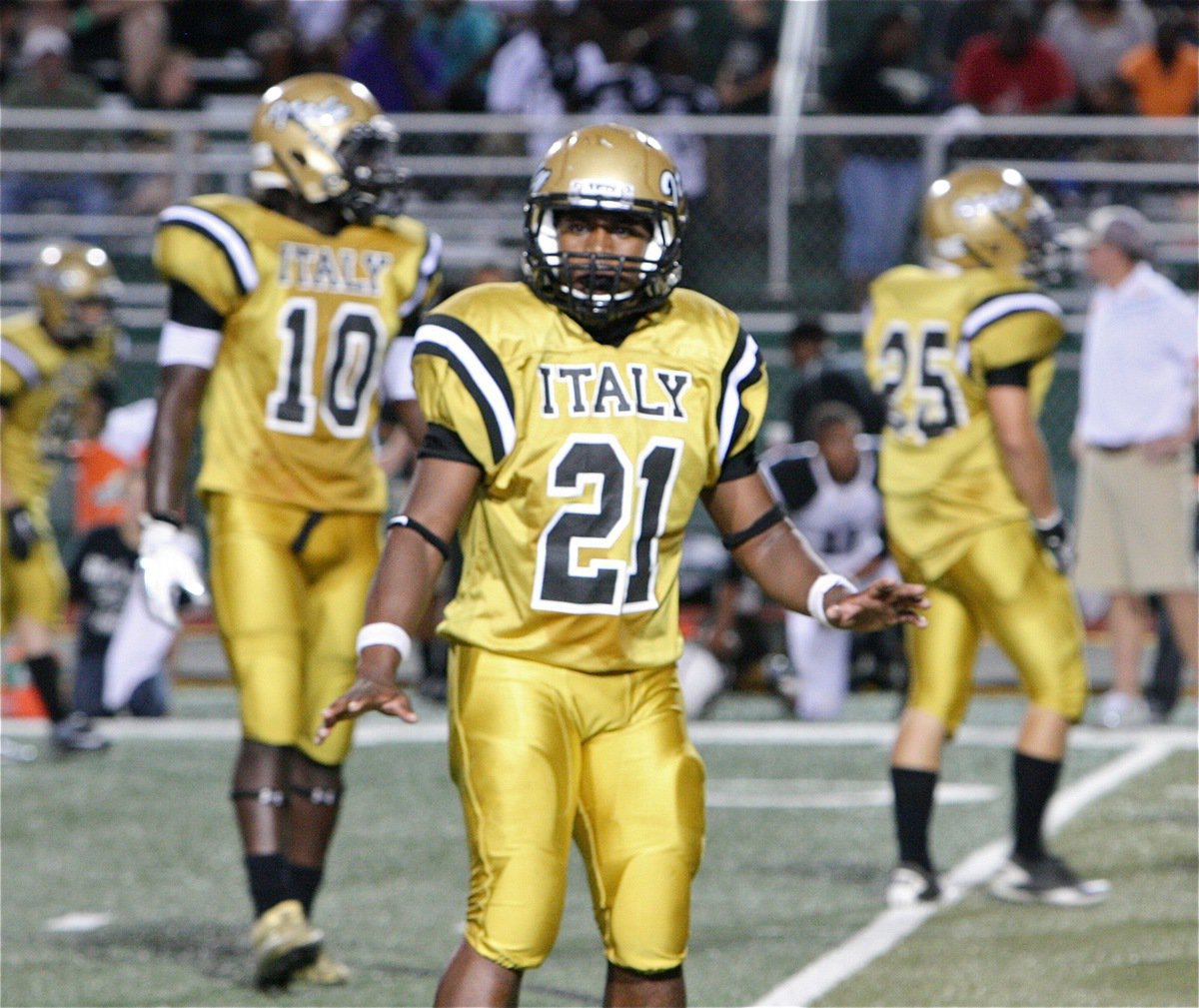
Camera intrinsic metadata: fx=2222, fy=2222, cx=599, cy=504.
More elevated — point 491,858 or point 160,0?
point 160,0

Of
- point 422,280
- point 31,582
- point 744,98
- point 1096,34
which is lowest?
point 31,582

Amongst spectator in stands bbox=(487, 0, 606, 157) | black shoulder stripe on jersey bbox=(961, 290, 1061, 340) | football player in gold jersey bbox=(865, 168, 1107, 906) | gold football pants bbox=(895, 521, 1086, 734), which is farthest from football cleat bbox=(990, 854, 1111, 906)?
spectator in stands bbox=(487, 0, 606, 157)

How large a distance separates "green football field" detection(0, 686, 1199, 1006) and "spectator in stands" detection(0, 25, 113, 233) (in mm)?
4214

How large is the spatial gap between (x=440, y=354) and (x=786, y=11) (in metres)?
10.5

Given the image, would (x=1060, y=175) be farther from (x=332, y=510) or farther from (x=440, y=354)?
(x=440, y=354)

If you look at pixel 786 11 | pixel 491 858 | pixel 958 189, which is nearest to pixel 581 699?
pixel 491 858

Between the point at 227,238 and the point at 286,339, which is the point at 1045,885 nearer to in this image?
the point at 286,339

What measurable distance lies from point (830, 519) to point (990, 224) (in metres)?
3.95

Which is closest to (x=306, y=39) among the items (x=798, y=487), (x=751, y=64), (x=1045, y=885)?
(x=751, y=64)

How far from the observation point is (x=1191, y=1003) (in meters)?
4.61

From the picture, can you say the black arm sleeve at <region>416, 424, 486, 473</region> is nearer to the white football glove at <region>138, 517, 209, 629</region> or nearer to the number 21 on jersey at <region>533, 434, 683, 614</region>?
the number 21 on jersey at <region>533, 434, 683, 614</region>

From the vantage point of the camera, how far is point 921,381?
5.96 m

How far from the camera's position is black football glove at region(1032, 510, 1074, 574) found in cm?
575

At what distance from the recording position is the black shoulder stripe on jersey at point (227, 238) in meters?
4.97
